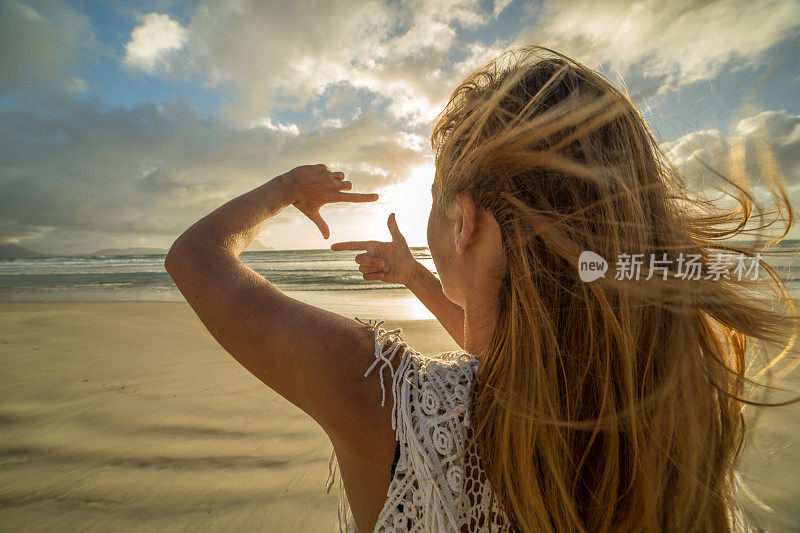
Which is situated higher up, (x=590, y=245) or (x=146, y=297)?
(x=590, y=245)

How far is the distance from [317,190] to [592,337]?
4.28ft

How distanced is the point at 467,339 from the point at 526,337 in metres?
0.31

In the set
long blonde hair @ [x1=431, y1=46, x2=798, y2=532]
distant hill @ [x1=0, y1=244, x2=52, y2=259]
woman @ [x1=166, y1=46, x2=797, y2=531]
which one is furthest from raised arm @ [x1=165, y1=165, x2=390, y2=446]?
distant hill @ [x1=0, y1=244, x2=52, y2=259]

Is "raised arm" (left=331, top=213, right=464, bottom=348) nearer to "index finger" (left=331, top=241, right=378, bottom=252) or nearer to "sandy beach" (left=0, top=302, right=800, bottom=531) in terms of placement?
"index finger" (left=331, top=241, right=378, bottom=252)

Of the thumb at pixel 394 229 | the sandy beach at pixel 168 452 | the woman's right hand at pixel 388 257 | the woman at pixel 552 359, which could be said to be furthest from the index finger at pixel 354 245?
the sandy beach at pixel 168 452

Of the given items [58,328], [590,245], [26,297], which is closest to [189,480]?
[590,245]

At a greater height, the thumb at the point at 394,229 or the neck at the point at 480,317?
the thumb at the point at 394,229

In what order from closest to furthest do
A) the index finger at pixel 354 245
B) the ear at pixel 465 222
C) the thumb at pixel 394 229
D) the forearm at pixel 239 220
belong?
the ear at pixel 465 222, the forearm at pixel 239 220, the index finger at pixel 354 245, the thumb at pixel 394 229

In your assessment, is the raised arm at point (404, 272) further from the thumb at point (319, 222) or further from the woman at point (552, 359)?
the woman at point (552, 359)

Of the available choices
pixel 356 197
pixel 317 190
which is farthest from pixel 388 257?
pixel 317 190

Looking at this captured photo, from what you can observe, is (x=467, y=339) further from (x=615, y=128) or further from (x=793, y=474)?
(x=793, y=474)

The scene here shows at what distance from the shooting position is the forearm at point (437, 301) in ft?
6.31

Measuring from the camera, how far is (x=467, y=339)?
117cm

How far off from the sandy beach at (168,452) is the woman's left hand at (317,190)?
5.29 feet
